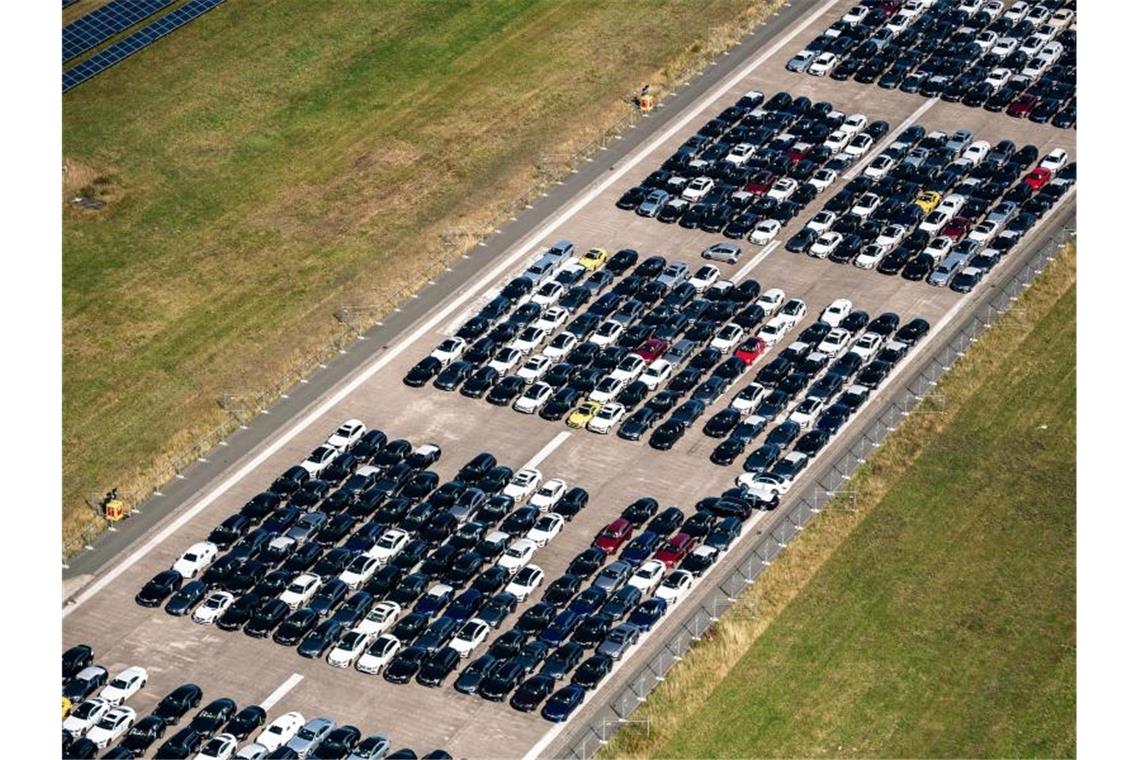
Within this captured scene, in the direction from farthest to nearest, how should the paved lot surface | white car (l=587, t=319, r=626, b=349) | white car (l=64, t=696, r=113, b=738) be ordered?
white car (l=587, t=319, r=626, b=349)
the paved lot surface
white car (l=64, t=696, r=113, b=738)

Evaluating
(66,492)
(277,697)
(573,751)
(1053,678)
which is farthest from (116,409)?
(1053,678)

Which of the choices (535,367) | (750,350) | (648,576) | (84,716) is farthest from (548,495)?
(84,716)

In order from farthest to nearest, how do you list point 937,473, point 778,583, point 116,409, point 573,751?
point 116,409 → point 937,473 → point 778,583 → point 573,751

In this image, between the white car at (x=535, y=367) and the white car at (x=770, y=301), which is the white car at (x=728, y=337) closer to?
the white car at (x=770, y=301)

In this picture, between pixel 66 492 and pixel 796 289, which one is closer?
pixel 66 492

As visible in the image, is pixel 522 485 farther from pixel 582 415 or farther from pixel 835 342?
pixel 835 342

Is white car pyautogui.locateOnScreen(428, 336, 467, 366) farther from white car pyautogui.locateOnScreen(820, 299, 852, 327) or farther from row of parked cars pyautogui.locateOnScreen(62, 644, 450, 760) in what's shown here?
row of parked cars pyautogui.locateOnScreen(62, 644, 450, 760)

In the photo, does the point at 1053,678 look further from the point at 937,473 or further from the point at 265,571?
the point at 265,571

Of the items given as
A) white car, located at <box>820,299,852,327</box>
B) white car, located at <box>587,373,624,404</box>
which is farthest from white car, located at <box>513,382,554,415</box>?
white car, located at <box>820,299,852,327</box>
